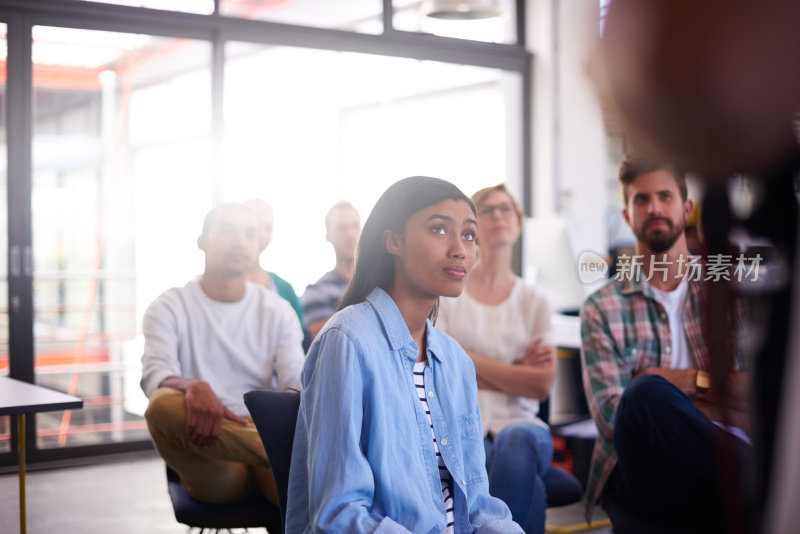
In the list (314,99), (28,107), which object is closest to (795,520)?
(28,107)

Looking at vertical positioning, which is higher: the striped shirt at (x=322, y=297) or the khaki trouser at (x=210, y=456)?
the striped shirt at (x=322, y=297)

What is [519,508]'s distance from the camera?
2.50 m

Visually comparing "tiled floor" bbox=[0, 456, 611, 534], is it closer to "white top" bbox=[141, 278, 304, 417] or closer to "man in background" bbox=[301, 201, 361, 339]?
"man in background" bbox=[301, 201, 361, 339]

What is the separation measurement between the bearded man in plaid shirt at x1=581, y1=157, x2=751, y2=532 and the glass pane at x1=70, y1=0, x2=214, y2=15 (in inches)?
142

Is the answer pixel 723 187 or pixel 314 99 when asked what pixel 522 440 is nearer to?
pixel 723 187

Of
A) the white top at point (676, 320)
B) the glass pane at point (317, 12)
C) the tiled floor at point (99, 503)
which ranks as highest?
the glass pane at point (317, 12)

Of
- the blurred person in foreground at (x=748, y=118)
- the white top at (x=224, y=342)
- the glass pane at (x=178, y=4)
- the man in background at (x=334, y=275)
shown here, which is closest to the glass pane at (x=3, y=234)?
the glass pane at (x=178, y=4)

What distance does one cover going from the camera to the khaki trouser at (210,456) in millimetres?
2357

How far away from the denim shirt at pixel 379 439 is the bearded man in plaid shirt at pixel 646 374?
37cm

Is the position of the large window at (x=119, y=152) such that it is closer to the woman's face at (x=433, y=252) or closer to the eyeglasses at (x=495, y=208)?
the eyeglasses at (x=495, y=208)

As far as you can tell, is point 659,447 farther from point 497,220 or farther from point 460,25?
point 460,25

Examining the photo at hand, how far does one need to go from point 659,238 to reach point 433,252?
0.85 metres

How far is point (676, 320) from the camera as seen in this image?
2449 millimetres

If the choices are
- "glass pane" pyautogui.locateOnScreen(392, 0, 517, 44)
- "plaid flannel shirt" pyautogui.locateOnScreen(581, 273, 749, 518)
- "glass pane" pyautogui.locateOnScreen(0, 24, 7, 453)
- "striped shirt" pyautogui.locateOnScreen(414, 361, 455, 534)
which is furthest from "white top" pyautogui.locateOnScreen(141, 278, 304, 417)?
"glass pane" pyautogui.locateOnScreen(392, 0, 517, 44)
